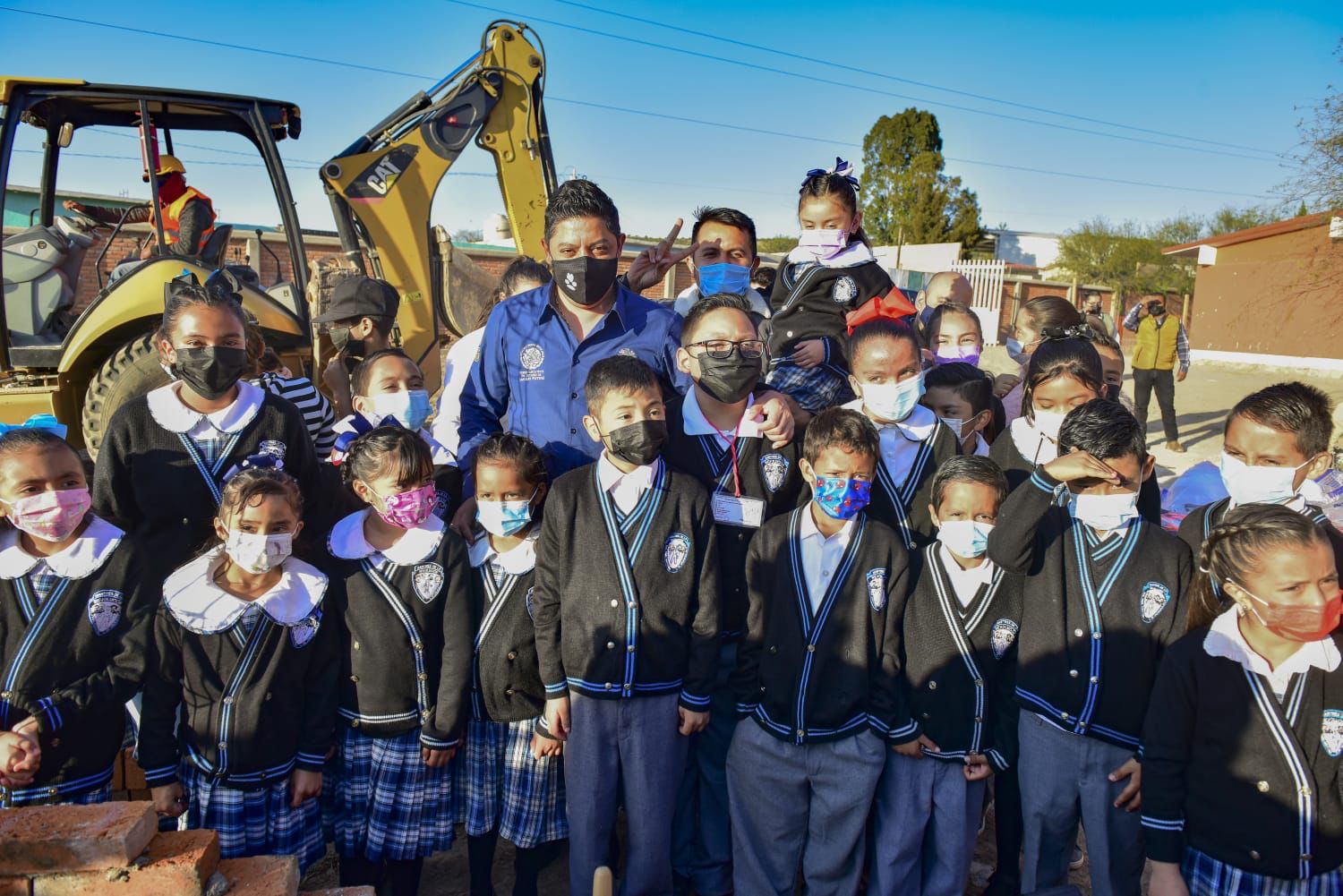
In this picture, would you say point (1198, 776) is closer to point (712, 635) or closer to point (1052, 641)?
point (1052, 641)

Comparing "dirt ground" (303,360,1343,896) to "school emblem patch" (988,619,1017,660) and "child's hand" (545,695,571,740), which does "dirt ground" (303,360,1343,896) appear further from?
"school emblem patch" (988,619,1017,660)

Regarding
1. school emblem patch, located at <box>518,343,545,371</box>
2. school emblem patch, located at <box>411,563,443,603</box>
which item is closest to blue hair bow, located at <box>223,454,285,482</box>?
school emblem patch, located at <box>411,563,443,603</box>

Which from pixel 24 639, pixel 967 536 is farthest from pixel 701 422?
pixel 24 639

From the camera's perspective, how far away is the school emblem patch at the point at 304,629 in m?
2.80

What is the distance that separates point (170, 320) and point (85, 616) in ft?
3.42

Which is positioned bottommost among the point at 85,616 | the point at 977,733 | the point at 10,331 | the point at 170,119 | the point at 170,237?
the point at 977,733

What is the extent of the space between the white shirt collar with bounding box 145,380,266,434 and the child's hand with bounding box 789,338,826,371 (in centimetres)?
212

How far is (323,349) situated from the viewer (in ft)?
23.5

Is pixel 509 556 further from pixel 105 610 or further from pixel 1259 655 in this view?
pixel 1259 655

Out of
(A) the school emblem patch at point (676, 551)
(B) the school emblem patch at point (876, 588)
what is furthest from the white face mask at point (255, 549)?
(B) the school emblem patch at point (876, 588)

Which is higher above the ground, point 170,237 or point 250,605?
point 170,237

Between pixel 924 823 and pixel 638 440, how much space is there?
61.7 inches

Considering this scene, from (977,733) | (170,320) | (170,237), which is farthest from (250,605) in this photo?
(170,237)

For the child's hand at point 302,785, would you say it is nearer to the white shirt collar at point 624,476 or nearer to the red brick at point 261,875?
the red brick at point 261,875
